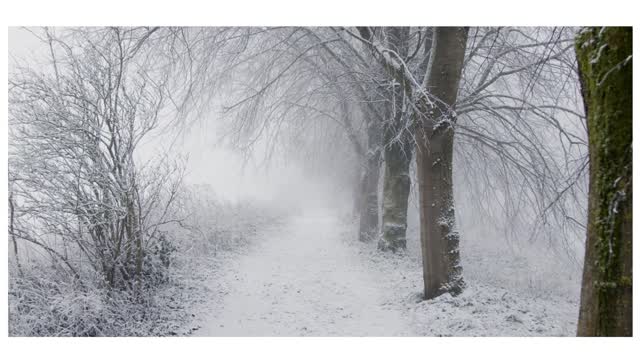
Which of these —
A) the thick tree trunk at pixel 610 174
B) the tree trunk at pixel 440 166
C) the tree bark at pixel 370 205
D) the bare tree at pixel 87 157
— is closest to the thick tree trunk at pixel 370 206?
the tree bark at pixel 370 205

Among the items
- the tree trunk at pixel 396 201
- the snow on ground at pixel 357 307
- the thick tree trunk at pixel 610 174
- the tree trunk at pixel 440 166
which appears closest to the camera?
the thick tree trunk at pixel 610 174

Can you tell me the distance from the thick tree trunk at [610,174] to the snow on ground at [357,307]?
970 mm

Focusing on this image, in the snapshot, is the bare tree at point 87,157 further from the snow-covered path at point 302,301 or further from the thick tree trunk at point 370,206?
the thick tree trunk at point 370,206

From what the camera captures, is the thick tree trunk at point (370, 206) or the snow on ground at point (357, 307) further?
the thick tree trunk at point (370, 206)

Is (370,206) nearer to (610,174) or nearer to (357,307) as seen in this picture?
(357,307)

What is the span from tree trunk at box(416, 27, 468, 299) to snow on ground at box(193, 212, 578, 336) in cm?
29

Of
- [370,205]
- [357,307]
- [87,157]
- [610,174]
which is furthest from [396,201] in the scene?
[87,157]

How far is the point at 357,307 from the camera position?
4.80 metres

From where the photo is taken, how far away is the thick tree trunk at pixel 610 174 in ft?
8.97

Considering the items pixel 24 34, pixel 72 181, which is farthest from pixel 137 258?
pixel 24 34

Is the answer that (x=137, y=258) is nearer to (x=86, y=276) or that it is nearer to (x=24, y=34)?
(x=86, y=276)

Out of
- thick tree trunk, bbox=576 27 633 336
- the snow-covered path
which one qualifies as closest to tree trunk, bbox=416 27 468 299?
the snow-covered path

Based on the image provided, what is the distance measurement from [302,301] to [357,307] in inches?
26.0
